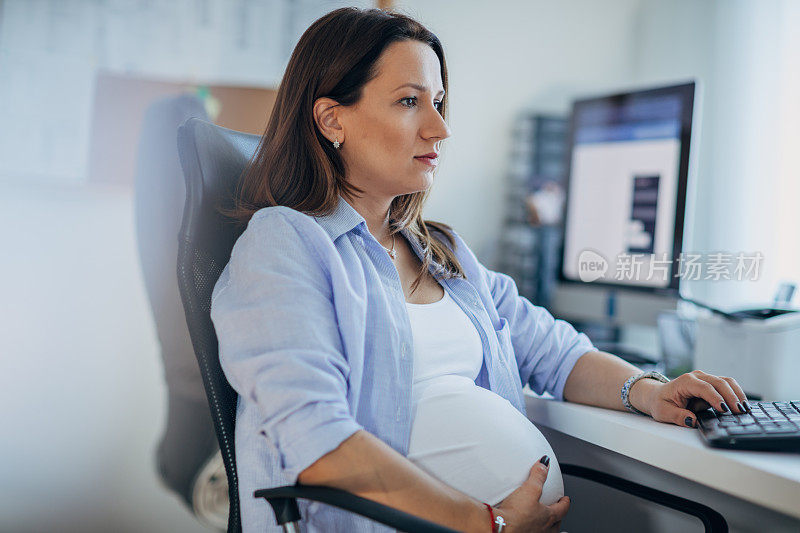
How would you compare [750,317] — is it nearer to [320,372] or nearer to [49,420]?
[320,372]

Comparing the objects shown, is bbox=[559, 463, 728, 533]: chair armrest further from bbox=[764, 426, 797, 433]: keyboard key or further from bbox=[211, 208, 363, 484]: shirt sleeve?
bbox=[211, 208, 363, 484]: shirt sleeve

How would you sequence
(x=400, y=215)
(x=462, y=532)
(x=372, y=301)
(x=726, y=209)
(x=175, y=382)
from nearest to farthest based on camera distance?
(x=462, y=532) < (x=372, y=301) < (x=400, y=215) < (x=175, y=382) < (x=726, y=209)

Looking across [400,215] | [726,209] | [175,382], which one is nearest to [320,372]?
[400,215]

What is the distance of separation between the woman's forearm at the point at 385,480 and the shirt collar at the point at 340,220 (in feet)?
1.02

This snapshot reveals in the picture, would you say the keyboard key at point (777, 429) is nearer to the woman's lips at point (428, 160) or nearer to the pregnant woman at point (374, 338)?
the pregnant woman at point (374, 338)

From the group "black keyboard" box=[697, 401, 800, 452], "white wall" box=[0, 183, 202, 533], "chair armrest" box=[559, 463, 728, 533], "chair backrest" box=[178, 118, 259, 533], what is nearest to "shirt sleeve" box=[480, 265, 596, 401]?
"chair armrest" box=[559, 463, 728, 533]

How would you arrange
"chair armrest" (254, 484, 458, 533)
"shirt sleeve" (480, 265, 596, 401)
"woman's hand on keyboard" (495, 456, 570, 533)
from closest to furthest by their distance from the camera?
"chair armrest" (254, 484, 458, 533) → "woman's hand on keyboard" (495, 456, 570, 533) → "shirt sleeve" (480, 265, 596, 401)

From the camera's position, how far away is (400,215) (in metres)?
1.18

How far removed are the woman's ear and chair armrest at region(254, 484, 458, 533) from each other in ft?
1.78

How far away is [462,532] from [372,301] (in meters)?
0.33

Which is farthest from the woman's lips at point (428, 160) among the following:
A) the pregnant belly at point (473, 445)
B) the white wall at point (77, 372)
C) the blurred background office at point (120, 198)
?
the white wall at point (77, 372)

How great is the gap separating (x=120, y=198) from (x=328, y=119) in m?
1.19

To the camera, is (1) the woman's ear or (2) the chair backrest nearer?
(2) the chair backrest

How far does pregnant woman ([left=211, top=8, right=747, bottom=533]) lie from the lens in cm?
79
